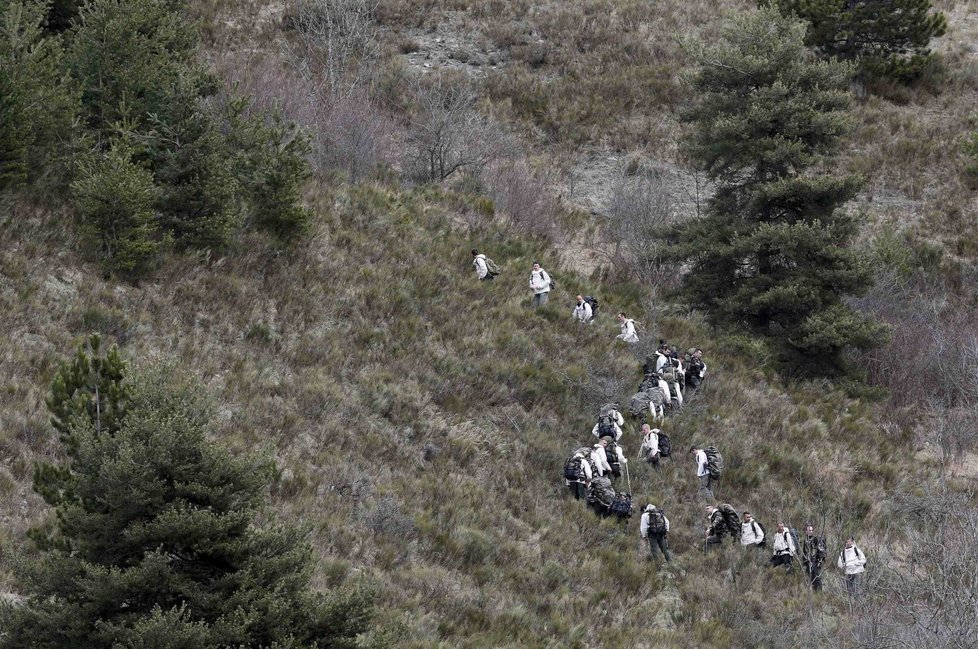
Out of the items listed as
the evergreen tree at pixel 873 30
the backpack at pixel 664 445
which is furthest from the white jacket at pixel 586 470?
the evergreen tree at pixel 873 30

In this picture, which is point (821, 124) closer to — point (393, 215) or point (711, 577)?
point (393, 215)

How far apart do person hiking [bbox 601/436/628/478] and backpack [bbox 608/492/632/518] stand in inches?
36.1

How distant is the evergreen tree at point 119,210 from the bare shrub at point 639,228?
12.6m

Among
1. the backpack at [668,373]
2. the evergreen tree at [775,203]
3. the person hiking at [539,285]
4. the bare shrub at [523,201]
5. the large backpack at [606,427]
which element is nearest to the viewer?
the large backpack at [606,427]

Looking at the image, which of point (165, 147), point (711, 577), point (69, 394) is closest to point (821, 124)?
point (711, 577)

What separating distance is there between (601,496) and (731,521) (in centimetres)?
207

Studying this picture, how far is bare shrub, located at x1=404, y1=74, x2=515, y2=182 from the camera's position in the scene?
27.8m

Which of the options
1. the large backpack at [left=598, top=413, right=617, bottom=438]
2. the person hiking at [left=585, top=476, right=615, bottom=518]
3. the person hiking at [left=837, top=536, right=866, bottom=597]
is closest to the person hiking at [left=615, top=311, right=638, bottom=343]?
the large backpack at [left=598, top=413, right=617, bottom=438]

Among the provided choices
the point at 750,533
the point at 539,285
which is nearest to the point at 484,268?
the point at 539,285

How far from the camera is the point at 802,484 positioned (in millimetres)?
19062

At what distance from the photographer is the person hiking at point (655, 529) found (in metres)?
15.1

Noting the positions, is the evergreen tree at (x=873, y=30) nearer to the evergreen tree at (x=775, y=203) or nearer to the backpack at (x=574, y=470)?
the evergreen tree at (x=775, y=203)

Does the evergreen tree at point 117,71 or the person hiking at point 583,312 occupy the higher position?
the evergreen tree at point 117,71

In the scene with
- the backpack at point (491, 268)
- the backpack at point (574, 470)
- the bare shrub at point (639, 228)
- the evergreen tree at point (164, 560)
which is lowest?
the bare shrub at point (639, 228)
